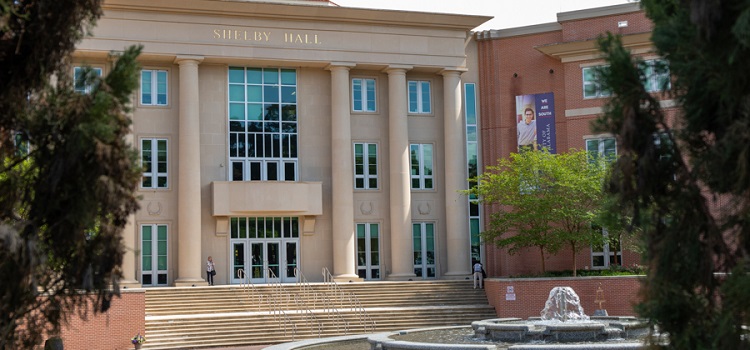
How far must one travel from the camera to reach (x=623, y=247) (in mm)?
42438

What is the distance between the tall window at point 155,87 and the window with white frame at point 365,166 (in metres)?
9.17

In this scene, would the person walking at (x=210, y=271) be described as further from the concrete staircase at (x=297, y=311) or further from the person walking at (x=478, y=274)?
the person walking at (x=478, y=274)

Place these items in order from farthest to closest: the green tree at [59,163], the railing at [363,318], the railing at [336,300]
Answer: the railing at [336,300] < the railing at [363,318] < the green tree at [59,163]

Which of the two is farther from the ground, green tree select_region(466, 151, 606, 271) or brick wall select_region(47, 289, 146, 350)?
green tree select_region(466, 151, 606, 271)

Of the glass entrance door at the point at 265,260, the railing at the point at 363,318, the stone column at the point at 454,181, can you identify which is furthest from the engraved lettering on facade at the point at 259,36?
the railing at the point at 363,318

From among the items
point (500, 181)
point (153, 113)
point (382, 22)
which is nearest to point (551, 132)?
point (500, 181)

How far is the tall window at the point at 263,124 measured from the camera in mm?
46188

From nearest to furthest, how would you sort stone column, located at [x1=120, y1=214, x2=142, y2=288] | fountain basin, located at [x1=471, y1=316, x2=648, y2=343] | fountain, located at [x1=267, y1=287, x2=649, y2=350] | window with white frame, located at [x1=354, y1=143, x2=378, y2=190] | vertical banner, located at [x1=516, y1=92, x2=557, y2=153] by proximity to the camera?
1. fountain, located at [x1=267, y1=287, x2=649, y2=350]
2. fountain basin, located at [x1=471, y1=316, x2=648, y2=343]
3. stone column, located at [x1=120, y1=214, x2=142, y2=288]
4. window with white frame, located at [x1=354, y1=143, x2=378, y2=190]
5. vertical banner, located at [x1=516, y1=92, x2=557, y2=153]

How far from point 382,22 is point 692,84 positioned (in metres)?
36.5

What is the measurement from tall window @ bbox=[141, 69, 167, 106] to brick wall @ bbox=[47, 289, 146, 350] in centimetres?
1287

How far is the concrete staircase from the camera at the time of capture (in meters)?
35.9

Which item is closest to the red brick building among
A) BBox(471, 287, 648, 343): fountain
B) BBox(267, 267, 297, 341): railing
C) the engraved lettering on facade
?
the engraved lettering on facade

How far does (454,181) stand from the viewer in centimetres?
4819

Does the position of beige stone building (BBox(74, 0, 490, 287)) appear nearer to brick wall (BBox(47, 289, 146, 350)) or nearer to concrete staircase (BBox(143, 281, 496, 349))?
concrete staircase (BBox(143, 281, 496, 349))
